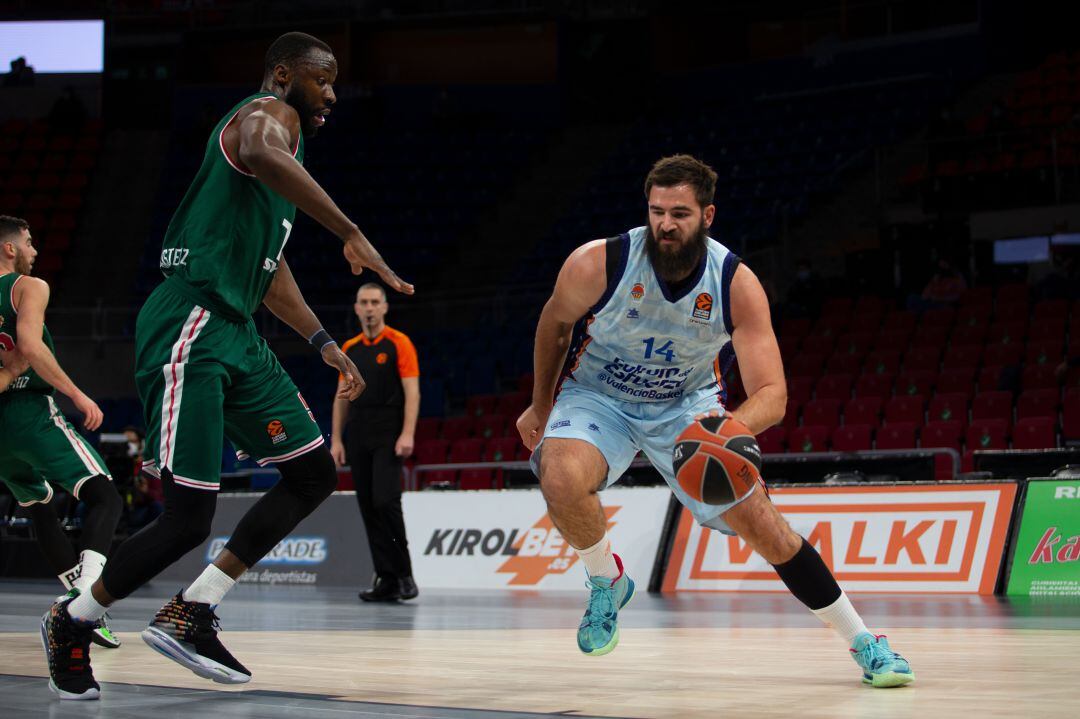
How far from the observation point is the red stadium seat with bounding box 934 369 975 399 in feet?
47.0

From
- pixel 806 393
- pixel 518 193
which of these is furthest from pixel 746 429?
pixel 518 193

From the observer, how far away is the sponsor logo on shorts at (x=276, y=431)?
176 inches

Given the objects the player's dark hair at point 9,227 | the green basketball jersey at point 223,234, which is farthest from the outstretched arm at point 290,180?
the player's dark hair at point 9,227

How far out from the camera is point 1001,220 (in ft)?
63.2

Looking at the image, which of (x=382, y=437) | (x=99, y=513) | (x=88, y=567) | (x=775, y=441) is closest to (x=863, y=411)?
(x=775, y=441)

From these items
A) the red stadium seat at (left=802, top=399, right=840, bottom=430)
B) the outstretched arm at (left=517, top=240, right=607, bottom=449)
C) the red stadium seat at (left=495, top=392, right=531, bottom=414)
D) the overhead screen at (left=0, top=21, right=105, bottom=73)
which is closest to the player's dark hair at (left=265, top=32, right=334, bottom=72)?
the outstretched arm at (left=517, top=240, right=607, bottom=449)

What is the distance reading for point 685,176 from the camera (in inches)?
176

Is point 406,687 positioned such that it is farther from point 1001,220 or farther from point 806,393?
point 1001,220

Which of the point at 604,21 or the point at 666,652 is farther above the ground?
the point at 604,21

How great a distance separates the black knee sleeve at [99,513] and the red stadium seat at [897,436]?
8812 millimetres

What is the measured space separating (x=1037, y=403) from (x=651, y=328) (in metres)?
9.89

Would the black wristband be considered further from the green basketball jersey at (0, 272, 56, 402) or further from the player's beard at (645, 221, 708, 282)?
the green basketball jersey at (0, 272, 56, 402)

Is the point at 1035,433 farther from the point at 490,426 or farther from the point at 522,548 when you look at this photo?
the point at 490,426

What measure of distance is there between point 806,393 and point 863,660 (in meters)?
11.4
